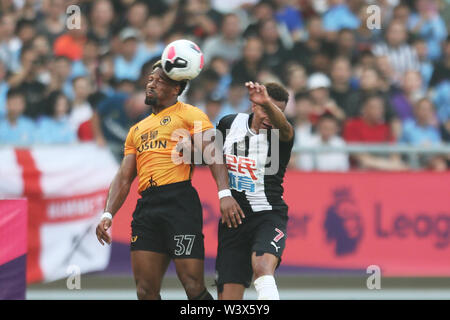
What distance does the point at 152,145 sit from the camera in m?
8.28

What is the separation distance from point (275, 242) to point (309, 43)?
7.41 meters

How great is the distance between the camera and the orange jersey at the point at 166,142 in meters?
8.22

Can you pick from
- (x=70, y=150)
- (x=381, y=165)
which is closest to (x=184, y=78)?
(x=70, y=150)

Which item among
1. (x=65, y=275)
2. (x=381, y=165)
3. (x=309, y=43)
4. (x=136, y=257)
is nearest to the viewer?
(x=136, y=257)

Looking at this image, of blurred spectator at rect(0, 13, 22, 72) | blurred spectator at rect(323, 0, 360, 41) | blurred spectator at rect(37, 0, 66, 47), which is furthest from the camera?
blurred spectator at rect(323, 0, 360, 41)

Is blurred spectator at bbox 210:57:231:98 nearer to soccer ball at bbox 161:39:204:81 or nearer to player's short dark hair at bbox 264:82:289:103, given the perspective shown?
player's short dark hair at bbox 264:82:289:103

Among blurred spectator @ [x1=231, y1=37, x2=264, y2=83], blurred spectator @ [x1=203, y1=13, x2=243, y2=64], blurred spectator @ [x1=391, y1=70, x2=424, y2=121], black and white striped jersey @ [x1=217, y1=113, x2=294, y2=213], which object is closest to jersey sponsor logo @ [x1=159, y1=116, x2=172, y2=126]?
black and white striped jersey @ [x1=217, y1=113, x2=294, y2=213]

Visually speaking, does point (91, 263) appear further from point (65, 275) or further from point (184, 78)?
point (184, 78)

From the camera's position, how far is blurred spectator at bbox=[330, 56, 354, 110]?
13.9 metres

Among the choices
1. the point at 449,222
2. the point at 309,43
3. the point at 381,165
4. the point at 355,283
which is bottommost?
the point at 355,283

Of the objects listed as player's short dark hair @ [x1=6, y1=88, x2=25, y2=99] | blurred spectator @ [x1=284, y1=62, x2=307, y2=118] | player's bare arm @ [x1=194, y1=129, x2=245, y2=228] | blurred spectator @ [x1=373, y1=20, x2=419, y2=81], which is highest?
blurred spectator @ [x1=373, y1=20, x2=419, y2=81]

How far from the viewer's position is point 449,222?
12.4 m

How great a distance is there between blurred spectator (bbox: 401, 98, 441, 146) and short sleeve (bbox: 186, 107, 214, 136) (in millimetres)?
5994

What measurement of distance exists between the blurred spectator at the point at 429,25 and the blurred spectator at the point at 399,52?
51 centimetres
